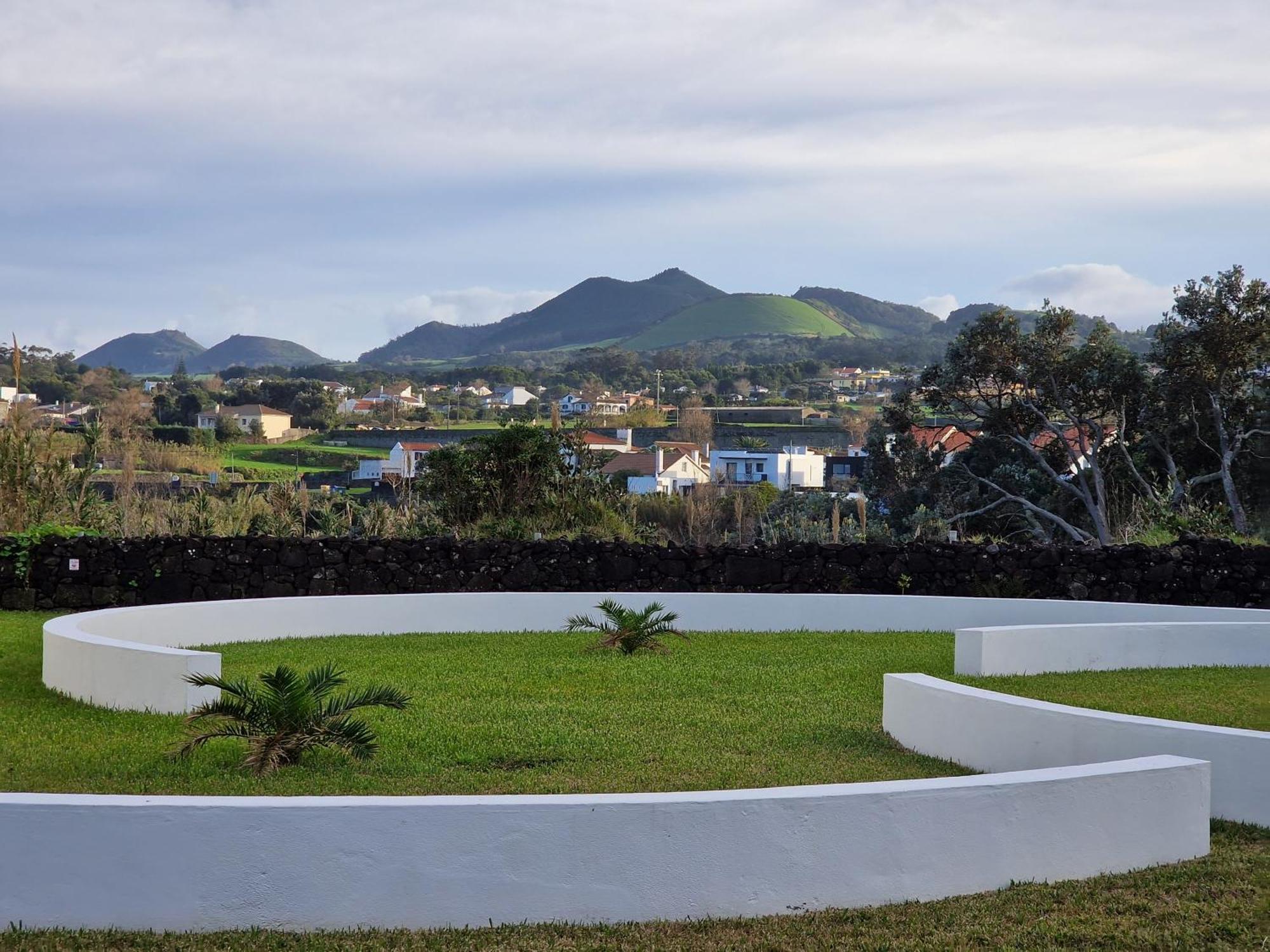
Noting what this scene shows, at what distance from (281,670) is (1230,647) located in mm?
8403

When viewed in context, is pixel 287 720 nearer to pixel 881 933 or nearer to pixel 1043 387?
pixel 881 933

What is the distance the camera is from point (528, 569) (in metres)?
15.3

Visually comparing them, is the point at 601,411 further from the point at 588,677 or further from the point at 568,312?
the point at 568,312

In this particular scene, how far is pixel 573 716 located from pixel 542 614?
4.90 m

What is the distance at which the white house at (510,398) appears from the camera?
245ft

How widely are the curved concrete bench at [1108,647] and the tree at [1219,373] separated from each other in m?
13.5

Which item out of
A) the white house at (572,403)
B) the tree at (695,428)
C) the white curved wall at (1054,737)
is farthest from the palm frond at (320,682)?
the white house at (572,403)

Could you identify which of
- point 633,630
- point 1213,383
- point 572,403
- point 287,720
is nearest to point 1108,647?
point 633,630

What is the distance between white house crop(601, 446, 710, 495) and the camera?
39.8 m

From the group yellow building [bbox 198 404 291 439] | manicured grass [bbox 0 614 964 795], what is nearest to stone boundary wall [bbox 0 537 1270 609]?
manicured grass [bbox 0 614 964 795]

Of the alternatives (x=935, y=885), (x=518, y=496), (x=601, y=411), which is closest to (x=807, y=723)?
(x=935, y=885)

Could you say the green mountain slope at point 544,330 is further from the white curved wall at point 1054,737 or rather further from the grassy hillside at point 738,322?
the white curved wall at point 1054,737

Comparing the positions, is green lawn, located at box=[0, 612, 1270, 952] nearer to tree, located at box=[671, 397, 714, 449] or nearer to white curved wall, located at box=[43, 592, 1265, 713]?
white curved wall, located at box=[43, 592, 1265, 713]

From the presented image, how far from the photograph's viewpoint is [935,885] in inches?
190
